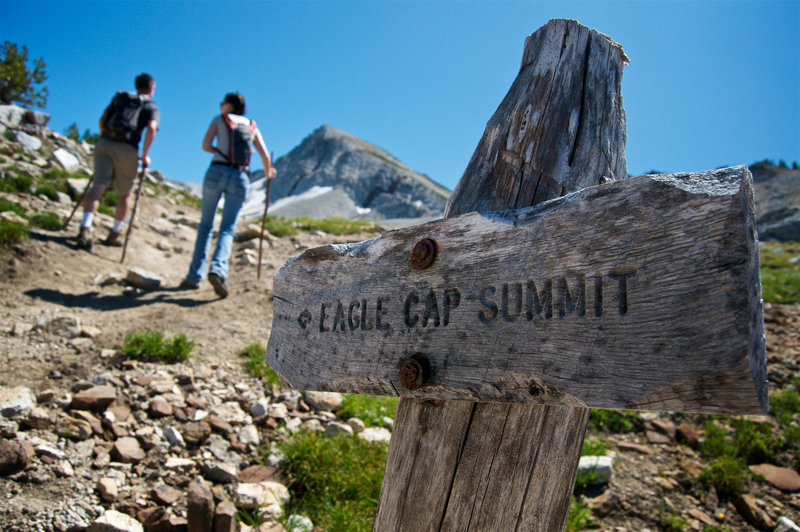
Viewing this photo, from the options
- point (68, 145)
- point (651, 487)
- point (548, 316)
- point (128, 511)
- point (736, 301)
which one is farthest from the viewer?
point (68, 145)

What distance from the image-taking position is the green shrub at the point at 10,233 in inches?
243

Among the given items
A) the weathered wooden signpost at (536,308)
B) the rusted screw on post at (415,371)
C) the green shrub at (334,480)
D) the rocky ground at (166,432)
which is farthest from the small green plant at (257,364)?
the rusted screw on post at (415,371)

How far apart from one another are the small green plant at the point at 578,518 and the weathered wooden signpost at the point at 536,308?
2010 mm

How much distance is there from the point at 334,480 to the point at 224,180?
4.76m

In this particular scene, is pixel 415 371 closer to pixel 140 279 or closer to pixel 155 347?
pixel 155 347

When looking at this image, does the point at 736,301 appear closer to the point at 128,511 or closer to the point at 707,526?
the point at 128,511

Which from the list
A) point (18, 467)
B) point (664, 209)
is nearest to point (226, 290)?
point (18, 467)

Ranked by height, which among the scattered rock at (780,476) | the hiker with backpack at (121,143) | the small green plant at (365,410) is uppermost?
the hiker with backpack at (121,143)

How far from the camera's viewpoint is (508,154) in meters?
1.60

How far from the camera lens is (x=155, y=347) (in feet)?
15.0

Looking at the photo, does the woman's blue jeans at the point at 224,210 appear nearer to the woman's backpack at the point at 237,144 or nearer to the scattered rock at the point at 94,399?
the woman's backpack at the point at 237,144

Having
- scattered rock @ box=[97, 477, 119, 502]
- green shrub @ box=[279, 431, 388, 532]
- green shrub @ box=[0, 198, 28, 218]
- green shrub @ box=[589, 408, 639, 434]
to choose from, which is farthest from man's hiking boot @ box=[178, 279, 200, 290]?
green shrub @ box=[589, 408, 639, 434]

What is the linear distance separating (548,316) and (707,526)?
3456 millimetres

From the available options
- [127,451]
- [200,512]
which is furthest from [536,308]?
[127,451]
